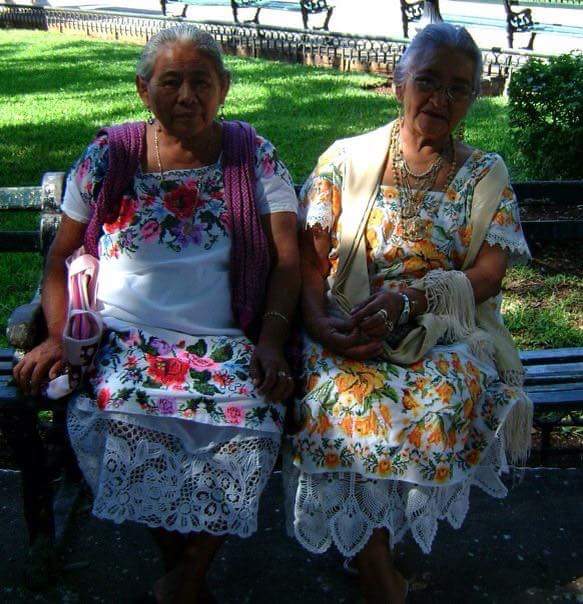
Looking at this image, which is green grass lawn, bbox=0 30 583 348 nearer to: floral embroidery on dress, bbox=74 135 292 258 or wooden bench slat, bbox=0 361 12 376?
wooden bench slat, bbox=0 361 12 376

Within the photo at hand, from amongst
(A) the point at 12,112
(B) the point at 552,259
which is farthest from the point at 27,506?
(A) the point at 12,112

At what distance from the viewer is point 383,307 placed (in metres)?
2.56

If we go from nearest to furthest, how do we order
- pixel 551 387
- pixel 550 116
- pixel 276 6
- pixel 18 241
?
pixel 551 387 < pixel 18 241 < pixel 550 116 < pixel 276 6

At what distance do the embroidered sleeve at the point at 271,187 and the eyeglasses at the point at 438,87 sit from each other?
0.51m

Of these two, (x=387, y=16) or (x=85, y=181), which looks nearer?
(x=85, y=181)

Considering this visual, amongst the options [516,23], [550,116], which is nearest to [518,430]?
[550,116]

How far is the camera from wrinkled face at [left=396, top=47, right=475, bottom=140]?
8.84 feet

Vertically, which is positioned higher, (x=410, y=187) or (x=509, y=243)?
(x=410, y=187)

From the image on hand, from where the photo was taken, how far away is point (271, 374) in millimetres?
2473

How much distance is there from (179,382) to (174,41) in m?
1.03

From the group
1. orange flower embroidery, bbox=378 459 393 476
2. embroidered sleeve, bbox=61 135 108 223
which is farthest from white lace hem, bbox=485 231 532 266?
embroidered sleeve, bbox=61 135 108 223

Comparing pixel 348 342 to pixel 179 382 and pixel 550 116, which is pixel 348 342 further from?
pixel 550 116

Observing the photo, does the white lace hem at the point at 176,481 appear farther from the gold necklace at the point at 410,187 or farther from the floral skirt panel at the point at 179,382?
the gold necklace at the point at 410,187

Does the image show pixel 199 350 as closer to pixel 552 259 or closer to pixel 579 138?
pixel 552 259
